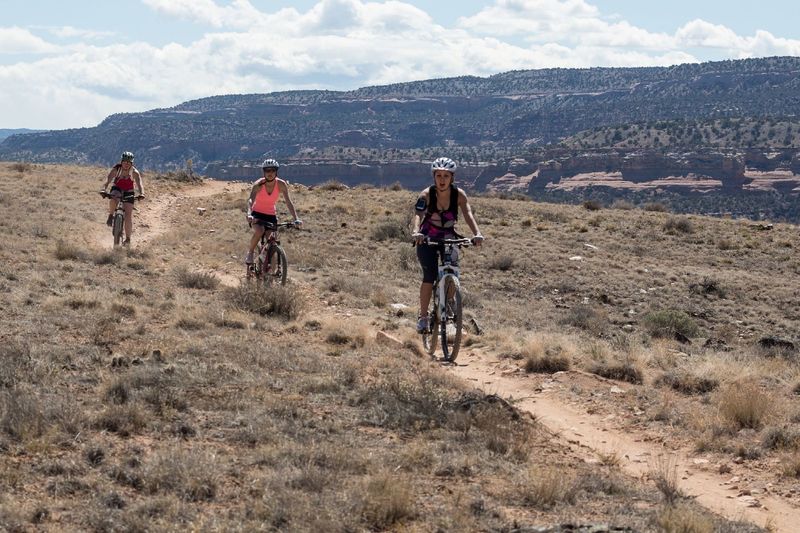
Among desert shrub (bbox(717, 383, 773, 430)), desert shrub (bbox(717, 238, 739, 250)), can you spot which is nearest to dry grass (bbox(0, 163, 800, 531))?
desert shrub (bbox(717, 383, 773, 430))

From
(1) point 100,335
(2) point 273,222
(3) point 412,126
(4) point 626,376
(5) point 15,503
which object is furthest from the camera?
(3) point 412,126

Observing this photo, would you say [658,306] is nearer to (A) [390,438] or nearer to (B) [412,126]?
(A) [390,438]

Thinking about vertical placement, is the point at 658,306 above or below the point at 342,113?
below

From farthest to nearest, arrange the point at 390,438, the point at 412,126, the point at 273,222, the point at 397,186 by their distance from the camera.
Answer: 1. the point at 412,126
2. the point at 397,186
3. the point at 273,222
4. the point at 390,438

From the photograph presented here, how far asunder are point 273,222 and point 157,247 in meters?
7.60

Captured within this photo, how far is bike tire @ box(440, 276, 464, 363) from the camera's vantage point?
9.41m

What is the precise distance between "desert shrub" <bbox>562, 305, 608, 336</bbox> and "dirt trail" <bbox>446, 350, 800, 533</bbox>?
18.3ft

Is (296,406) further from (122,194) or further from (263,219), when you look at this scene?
(122,194)

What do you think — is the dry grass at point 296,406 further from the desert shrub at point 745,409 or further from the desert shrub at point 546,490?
the desert shrub at point 745,409

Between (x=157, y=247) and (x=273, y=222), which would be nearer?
(x=273, y=222)

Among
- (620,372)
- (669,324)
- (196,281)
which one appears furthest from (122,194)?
(620,372)

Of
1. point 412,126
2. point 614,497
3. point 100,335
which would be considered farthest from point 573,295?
point 412,126

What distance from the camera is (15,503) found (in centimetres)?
479

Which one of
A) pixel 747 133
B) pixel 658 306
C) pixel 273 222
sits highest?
pixel 747 133
